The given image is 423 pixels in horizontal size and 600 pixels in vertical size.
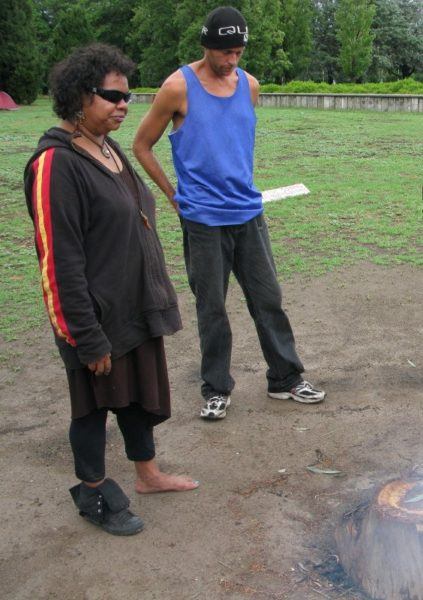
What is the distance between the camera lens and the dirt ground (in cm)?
272

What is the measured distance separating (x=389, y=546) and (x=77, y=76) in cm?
189

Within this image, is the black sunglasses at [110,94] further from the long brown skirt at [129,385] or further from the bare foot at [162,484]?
the bare foot at [162,484]

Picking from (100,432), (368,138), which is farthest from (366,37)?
(100,432)

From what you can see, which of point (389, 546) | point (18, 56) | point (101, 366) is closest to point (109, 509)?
point (101, 366)

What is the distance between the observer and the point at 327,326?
5.20 meters

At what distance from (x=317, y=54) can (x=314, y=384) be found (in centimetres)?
4353

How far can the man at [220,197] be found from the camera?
143 inches

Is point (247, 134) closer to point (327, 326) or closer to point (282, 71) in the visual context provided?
point (327, 326)

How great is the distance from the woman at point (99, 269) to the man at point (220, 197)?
0.79 metres

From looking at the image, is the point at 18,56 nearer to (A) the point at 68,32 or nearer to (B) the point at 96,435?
(A) the point at 68,32

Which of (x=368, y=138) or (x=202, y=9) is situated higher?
(x=202, y=9)

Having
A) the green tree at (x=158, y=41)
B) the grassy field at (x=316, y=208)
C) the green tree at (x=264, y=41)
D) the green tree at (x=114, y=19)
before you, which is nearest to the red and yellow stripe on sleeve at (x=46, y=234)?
the grassy field at (x=316, y=208)

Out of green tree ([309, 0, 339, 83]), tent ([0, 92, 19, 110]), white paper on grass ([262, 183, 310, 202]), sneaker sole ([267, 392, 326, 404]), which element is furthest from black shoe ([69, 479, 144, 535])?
green tree ([309, 0, 339, 83])

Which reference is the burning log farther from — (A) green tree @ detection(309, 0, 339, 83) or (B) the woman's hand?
(A) green tree @ detection(309, 0, 339, 83)
